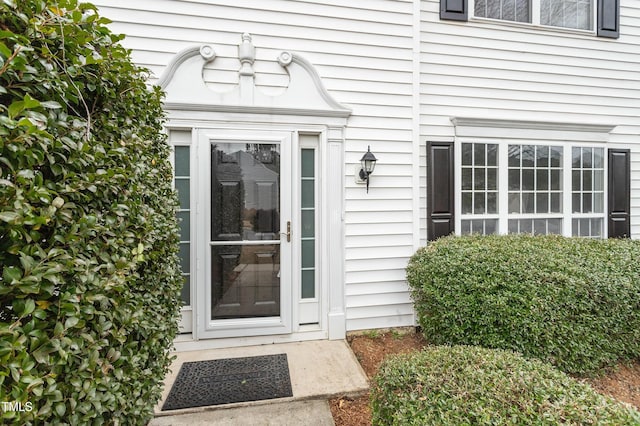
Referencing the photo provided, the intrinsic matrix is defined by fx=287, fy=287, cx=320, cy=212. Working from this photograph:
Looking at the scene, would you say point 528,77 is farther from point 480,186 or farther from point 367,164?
point 367,164

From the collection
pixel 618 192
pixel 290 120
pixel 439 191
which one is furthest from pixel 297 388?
pixel 618 192

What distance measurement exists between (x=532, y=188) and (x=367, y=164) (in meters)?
2.50

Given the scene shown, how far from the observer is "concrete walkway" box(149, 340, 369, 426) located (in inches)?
77.9

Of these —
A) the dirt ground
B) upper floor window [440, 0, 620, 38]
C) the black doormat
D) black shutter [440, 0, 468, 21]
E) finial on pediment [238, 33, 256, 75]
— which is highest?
upper floor window [440, 0, 620, 38]

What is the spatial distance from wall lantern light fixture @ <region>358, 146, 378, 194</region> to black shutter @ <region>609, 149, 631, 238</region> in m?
3.58

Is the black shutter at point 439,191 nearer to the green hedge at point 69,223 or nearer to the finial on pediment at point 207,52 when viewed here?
the finial on pediment at point 207,52

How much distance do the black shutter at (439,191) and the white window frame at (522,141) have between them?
0.15 metres

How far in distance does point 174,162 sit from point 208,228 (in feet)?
2.50

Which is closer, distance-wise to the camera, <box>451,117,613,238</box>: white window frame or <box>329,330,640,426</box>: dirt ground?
<box>329,330,640,426</box>: dirt ground

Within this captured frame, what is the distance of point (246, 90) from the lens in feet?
9.61

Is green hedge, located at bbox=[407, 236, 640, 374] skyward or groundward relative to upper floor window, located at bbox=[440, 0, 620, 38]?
groundward

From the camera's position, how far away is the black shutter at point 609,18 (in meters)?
3.94

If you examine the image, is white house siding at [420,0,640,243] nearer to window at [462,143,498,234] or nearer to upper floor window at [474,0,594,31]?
upper floor window at [474,0,594,31]

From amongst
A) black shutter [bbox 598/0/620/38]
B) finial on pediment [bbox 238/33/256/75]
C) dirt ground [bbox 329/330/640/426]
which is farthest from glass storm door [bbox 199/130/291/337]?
black shutter [bbox 598/0/620/38]
